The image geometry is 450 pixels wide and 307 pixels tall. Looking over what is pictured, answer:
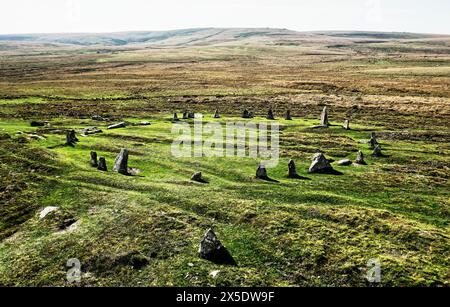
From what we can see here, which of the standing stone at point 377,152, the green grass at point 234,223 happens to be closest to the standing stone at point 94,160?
the green grass at point 234,223

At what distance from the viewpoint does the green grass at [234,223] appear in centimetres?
2050

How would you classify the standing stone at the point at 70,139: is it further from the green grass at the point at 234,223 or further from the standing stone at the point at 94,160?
the standing stone at the point at 94,160

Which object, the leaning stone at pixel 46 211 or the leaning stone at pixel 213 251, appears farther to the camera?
the leaning stone at pixel 46 211

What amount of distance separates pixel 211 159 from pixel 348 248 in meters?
19.3

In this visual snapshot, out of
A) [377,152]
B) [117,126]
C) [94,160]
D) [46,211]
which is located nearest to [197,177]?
[94,160]

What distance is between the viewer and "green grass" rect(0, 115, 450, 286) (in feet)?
67.3

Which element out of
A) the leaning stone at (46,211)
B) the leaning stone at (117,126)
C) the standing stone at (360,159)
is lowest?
the leaning stone at (46,211)

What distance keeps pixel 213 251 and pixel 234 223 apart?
4.26 meters

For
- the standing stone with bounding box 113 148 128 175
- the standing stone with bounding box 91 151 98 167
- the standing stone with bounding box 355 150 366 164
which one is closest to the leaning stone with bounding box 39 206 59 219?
the standing stone with bounding box 113 148 128 175

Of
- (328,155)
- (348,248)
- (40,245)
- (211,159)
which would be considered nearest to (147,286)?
A: (40,245)

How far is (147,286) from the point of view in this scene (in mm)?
19516

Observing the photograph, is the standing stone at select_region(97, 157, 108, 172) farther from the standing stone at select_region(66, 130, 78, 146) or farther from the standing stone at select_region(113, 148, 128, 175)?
the standing stone at select_region(66, 130, 78, 146)

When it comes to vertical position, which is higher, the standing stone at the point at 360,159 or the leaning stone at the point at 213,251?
the standing stone at the point at 360,159

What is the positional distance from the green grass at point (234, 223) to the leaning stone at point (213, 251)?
1.66 feet
